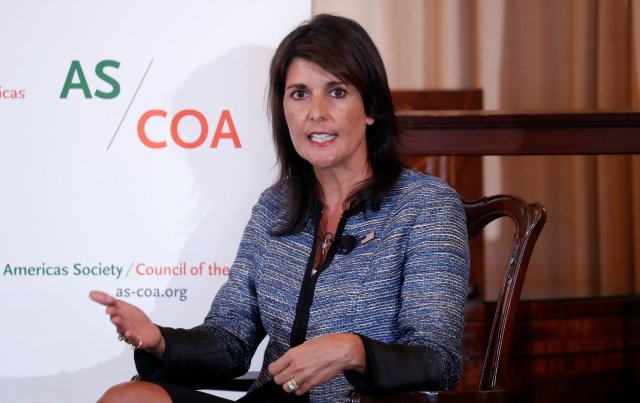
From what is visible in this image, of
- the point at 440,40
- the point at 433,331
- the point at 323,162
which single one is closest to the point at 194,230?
the point at 323,162

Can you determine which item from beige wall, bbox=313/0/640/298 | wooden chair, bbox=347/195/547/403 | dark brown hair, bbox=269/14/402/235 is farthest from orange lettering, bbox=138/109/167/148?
beige wall, bbox=313/0/640/298

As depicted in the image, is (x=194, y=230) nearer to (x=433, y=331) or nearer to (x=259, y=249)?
(x=259, y=249)

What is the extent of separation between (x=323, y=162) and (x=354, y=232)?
0.17 m

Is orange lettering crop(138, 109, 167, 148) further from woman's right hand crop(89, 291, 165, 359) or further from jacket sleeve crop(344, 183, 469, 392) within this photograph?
jacket sleeve crop(344, 183, 469, 392)

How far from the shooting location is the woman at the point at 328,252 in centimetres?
179

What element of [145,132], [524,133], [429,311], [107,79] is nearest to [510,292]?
[429,311]

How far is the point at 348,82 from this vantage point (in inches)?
78.3

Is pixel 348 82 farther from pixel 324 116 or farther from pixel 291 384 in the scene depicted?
pixel 291 384

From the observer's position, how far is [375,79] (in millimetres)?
2027

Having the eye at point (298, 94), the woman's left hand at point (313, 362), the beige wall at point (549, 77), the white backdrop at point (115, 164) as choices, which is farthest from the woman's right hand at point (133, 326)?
the beige wall at point (549, 77)

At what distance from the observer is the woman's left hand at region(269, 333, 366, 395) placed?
1541 millimetres

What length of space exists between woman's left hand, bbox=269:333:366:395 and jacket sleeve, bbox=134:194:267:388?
0.40m

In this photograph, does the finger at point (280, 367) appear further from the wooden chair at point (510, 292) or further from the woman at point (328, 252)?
the wooden chair at point (510, 292)

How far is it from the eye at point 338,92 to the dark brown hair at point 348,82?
3 centimetres
